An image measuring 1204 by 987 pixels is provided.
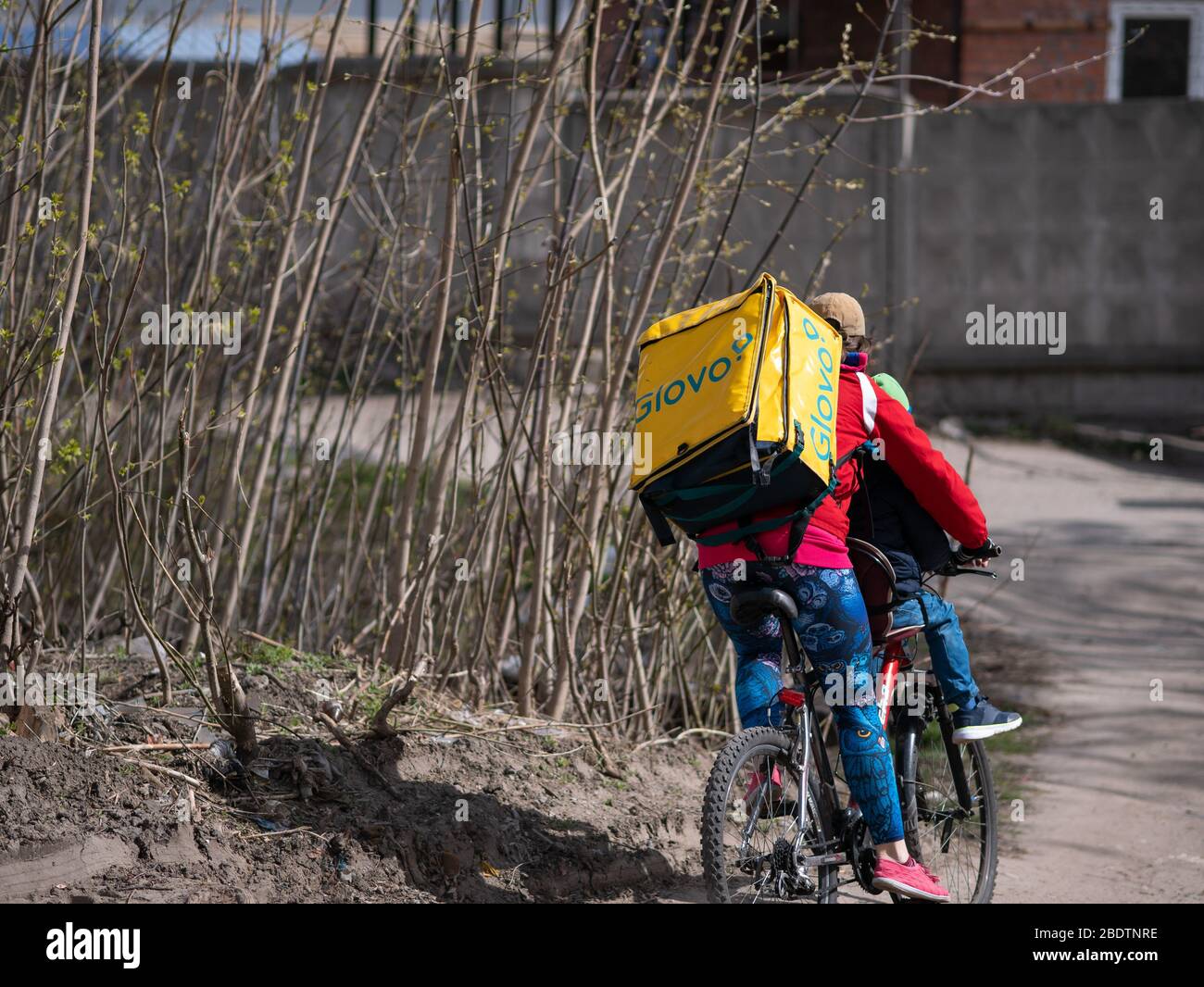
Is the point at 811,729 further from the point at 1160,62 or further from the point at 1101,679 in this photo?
the point at 1160,62

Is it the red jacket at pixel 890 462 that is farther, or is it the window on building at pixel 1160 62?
the window on building at pixel 1160 62

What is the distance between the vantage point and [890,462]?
319 centimetres

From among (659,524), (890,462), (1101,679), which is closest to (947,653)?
(890,462)

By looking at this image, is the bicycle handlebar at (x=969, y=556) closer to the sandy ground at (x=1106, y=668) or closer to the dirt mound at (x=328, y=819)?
the sandy ground at (x=1106, y=668)

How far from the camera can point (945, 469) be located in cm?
319

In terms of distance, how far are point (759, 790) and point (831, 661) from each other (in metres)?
0.35

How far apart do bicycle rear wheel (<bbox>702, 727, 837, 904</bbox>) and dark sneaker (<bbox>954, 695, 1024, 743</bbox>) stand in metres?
0.51

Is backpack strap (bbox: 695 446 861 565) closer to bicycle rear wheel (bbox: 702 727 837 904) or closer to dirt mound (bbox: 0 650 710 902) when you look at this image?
bicycle rear wheel (bbox: 702 727 837 904)

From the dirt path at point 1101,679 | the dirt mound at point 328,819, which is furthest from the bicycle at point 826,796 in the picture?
the dirt mound at point 328,819

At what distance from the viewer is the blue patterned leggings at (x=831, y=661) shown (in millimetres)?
3072

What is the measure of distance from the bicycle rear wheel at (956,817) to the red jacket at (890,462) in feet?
2.11

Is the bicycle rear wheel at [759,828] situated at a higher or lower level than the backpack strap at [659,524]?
lower
